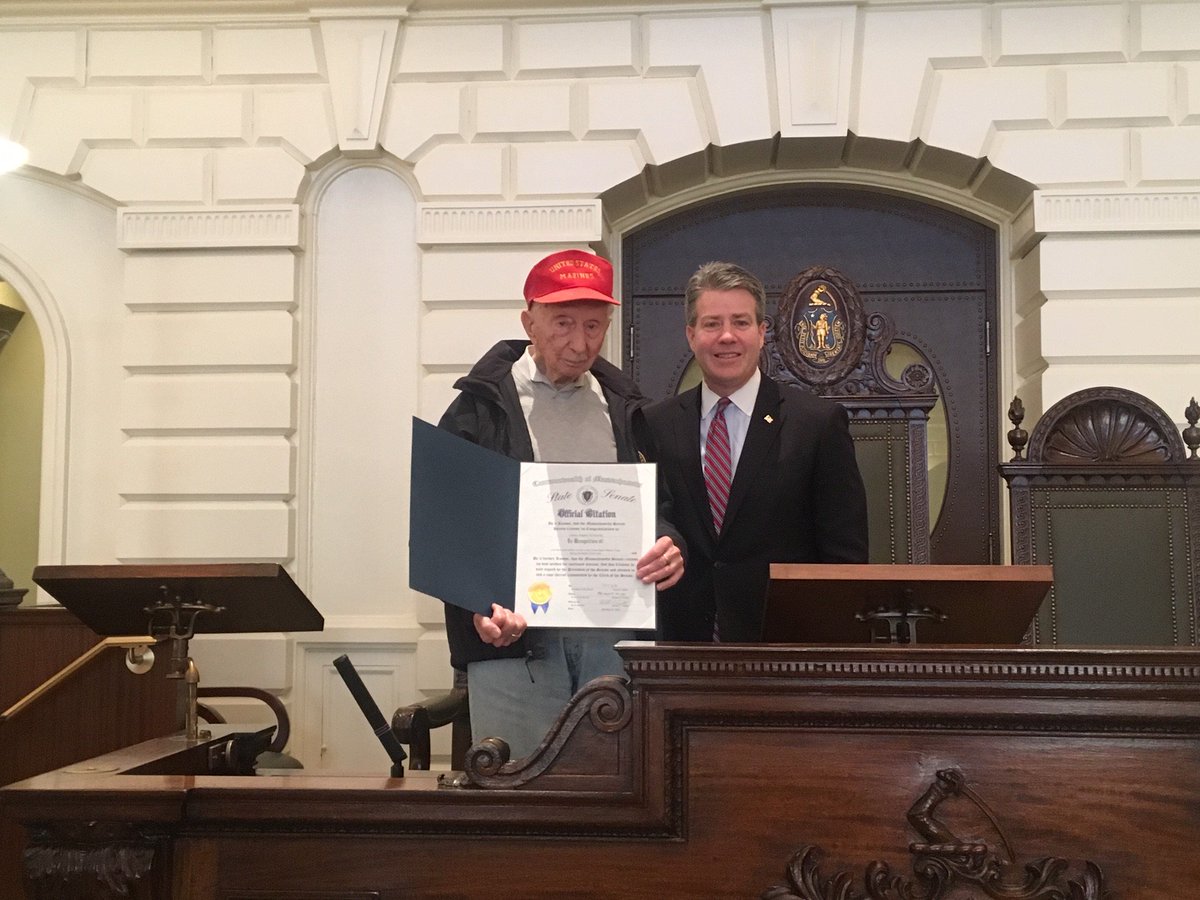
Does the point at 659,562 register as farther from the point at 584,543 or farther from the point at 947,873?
the point at 947,873

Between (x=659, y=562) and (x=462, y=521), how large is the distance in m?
0.41

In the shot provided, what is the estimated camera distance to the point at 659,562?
245 centimetres

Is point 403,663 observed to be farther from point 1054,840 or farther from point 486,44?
point 1054,840

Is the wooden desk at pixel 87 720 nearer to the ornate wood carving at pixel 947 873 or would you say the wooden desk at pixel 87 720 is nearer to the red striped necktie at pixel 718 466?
the red striped necktie at pixel 718 466

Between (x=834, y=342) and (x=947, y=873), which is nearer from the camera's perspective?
(x=947, y=873)

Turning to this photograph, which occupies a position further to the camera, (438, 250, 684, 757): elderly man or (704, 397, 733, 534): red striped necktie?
(704, 397, 733, 534): red striped necktie

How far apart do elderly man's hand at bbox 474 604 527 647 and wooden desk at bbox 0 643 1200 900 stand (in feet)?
1.72

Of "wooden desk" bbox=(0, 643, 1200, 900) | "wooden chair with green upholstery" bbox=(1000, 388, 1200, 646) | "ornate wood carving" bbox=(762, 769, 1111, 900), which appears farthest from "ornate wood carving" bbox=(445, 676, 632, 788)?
"wooden chair with green upholstery" bbox=(1000, 388, 1200, 646)

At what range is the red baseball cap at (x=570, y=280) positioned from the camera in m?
2.86

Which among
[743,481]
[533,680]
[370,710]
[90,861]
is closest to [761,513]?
[743,481]

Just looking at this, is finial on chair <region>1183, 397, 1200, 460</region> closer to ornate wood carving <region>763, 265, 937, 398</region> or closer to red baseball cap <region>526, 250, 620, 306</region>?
ornate wood carving <region>763, 265, 937, 398</region>

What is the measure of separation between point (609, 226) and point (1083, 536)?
264cm

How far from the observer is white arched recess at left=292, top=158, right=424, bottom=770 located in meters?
5.50

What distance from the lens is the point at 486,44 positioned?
562 cm
